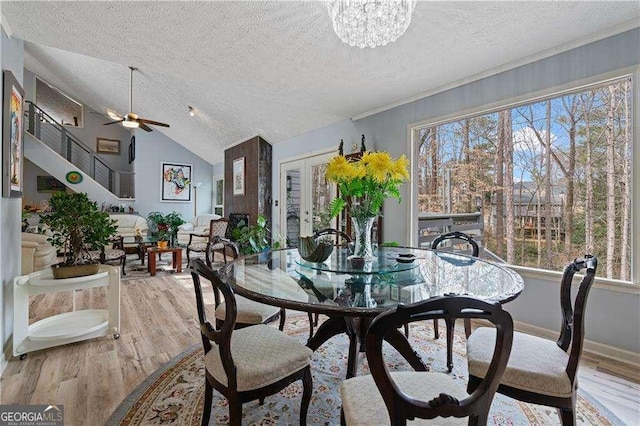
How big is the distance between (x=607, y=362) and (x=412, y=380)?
77.3 inches

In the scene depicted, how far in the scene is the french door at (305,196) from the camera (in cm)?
514

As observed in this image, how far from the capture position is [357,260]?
1.98 m

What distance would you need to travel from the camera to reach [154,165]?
348 inches

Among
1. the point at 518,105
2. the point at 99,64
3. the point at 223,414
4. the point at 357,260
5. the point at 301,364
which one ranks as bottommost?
the point at 223,414

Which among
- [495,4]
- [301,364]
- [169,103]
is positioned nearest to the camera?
[301,364]

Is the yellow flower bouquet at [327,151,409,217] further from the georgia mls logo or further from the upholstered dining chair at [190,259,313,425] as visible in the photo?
the georgia mls logo

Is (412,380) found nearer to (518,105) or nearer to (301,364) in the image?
(301,364)

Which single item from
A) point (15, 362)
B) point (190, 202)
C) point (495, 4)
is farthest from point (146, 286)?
point (190, 202)

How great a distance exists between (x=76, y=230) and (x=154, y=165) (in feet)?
22.9

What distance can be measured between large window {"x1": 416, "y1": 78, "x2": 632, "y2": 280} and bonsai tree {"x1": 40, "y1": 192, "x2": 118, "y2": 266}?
327 cm

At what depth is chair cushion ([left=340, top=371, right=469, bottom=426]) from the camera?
0.99 metres

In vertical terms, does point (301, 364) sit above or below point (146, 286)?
above

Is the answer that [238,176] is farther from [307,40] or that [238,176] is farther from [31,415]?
[31,415]

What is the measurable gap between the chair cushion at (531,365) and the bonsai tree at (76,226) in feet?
9.25
